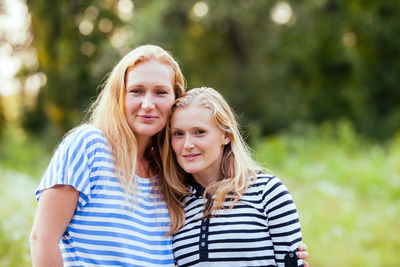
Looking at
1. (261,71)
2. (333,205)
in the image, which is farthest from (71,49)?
(333,205)

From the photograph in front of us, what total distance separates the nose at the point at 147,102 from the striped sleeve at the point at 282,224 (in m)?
0.79

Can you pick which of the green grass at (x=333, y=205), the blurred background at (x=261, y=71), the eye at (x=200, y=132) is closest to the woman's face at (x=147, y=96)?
the eye at (x=200, y=132)

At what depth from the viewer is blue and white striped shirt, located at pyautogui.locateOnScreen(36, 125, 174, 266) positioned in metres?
2.21

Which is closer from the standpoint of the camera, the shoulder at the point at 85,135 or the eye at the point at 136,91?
the shoulder at the point at 85,135

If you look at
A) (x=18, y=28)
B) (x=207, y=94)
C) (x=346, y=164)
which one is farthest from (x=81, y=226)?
(x=18, y=28)

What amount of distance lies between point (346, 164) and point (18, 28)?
638 inches

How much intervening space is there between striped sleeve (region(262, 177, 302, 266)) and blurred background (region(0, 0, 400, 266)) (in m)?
5.67

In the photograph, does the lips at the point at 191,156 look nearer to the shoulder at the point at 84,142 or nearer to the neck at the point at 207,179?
the neck at the point at 207,179

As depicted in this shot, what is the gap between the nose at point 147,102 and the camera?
8.13 feet

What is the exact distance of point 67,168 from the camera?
218 cm

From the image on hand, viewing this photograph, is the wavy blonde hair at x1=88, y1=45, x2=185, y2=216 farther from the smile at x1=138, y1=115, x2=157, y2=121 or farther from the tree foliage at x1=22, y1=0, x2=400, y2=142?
the tree foliage at x1=22, y1=0, x2=400, y2=142

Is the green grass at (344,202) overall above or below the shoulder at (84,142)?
above

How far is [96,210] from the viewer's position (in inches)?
89.8

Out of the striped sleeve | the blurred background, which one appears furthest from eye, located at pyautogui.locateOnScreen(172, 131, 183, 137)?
the blurred background
